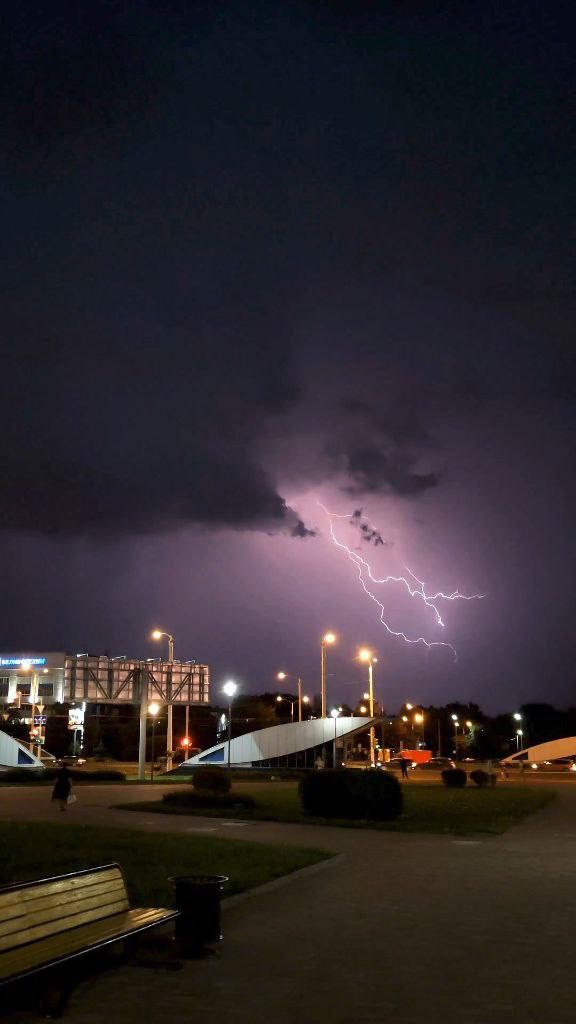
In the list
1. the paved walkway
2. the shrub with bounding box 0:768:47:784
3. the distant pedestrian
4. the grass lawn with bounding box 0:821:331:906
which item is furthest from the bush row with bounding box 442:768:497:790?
the paved walkway

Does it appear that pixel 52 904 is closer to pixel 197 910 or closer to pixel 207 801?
pixel 197 910

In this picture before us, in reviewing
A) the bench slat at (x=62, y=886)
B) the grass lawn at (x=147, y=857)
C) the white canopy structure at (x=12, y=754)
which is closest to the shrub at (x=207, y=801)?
the grass lawn at (x=147, y=857)

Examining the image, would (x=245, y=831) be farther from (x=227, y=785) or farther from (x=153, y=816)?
(x=227, y=785)

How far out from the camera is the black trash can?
8414 mm

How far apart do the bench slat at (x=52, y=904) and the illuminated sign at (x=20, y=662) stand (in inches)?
4040

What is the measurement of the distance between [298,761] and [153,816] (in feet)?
Result: 158

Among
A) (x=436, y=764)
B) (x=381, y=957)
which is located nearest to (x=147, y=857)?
(x=381, y=957)

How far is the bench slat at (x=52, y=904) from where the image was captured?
6.34 meters

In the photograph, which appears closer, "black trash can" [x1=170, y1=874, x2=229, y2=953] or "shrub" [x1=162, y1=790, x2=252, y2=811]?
"black trash can" [x1=170, y1=874, x2=229, y2=953]

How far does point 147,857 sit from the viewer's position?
14430mm

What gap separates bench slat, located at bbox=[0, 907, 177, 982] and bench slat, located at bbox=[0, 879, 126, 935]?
0.16 meters

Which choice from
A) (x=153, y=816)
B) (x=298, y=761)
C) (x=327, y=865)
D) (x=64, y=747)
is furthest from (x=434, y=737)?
(x=327, y=865)

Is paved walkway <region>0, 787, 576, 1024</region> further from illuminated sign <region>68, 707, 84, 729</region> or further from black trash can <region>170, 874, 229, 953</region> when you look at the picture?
illuminated sign <region>68, 707, 84, 729</region>

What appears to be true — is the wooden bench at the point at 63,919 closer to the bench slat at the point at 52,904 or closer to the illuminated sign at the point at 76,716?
the bench slat at the point at 52,904
